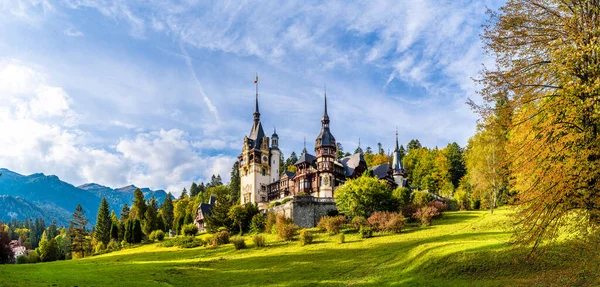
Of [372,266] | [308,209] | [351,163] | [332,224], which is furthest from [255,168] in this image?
[372,266]

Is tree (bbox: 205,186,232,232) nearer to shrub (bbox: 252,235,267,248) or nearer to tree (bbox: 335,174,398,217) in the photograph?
shrub (bbox: 252,235,267,248)

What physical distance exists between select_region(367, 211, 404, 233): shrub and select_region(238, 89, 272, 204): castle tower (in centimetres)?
3586

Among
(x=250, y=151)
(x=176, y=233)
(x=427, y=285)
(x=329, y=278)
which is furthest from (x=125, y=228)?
(x=427, y=285)

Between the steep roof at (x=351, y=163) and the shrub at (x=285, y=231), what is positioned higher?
the steep roof at (x=351, y=163)

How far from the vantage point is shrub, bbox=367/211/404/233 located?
153 ft

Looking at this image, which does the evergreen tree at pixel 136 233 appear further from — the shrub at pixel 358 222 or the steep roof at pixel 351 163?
the shrub at pixel 358 222

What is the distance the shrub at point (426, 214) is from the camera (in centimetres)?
4928

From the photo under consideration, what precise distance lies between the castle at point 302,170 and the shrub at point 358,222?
60.7ft

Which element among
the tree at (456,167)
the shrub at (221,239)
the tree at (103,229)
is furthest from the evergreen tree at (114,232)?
the tree at (456,167)

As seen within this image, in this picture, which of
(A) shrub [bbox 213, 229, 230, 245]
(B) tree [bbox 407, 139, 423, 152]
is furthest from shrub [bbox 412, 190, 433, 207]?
(B) tree [bbox 407, 139, 423, 152]

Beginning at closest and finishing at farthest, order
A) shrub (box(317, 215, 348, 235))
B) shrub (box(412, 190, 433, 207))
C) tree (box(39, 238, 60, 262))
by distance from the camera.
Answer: shrub (box(317, 215, 348, 235)) < shrub (box(412, 190, 433, 207)) < tree (box(39, 238, 60, 262))

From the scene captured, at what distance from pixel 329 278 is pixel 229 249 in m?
20.2

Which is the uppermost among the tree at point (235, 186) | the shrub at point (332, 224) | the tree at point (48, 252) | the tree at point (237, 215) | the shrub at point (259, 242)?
the tree at point (235, 186)

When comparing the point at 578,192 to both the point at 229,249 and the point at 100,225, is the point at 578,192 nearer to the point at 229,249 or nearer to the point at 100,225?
the point at 229,249
